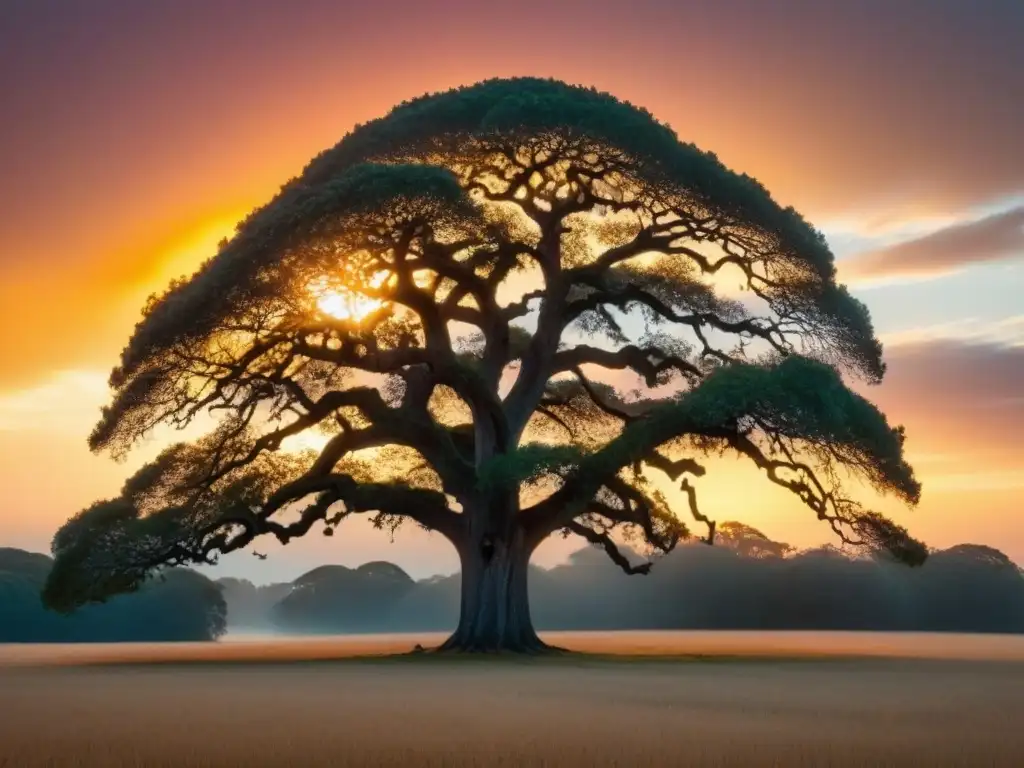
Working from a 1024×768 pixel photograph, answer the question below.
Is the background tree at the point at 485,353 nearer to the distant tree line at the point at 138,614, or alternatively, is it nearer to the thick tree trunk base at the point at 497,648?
the thick tree trunk base at the point at 497,648

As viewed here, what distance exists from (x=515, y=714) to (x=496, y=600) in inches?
680

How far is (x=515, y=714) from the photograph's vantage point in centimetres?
1397

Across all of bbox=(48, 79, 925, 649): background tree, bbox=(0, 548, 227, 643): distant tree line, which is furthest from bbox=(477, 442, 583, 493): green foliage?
bbox=(0, 548, 227, 643): distant tree line

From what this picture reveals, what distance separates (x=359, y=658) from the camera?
29828 mm

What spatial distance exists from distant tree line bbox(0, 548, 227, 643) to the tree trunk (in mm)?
23276

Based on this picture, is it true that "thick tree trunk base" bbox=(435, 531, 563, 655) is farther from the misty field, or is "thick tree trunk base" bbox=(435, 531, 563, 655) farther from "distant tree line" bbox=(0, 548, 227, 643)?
"distant tree line" bbox=(0, 548, 227, 643)

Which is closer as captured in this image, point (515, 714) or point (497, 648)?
point (515, 714)

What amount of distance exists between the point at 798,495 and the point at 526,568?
7.08 meters

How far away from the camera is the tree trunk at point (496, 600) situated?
3089 cm

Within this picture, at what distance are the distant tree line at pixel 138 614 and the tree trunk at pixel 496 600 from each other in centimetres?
2328

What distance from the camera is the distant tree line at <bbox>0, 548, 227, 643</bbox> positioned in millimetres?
50750

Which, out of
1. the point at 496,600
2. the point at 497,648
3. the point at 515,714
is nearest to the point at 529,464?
the point at 496,600

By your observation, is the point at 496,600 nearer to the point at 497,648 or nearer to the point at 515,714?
the point at 497,648

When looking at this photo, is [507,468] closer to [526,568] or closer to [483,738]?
Answer: [526,568]
